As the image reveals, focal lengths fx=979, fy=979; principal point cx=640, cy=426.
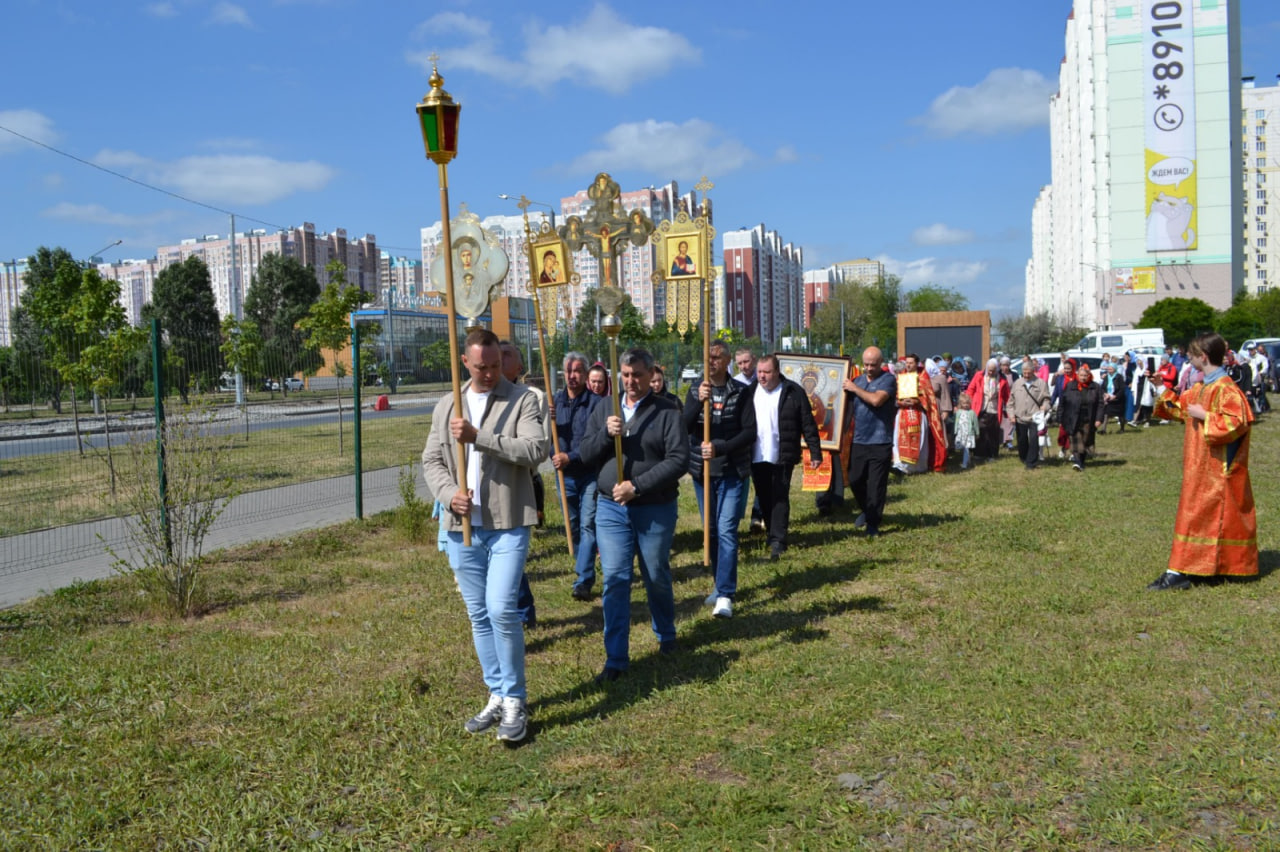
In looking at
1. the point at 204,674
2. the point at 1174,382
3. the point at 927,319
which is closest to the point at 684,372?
the point at 927,319

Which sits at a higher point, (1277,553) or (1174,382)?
(1174,382)

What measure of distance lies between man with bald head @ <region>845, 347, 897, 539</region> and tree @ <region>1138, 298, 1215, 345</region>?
2342 inches

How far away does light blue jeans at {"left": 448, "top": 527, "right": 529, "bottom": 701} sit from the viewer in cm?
489

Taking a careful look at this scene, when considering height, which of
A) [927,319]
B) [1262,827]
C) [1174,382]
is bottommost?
[1262,827]

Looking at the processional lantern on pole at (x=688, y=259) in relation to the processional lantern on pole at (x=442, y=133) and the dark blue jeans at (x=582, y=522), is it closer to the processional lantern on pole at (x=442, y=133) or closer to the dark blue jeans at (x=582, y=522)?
the dark blue jeans at (x=582, y=522)

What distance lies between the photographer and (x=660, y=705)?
5.41 metres

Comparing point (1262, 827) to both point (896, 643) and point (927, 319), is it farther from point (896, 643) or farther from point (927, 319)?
point (927, 319)

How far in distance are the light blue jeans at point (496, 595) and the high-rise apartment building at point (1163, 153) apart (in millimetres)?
84653

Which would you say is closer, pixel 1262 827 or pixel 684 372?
pixel 1262 827

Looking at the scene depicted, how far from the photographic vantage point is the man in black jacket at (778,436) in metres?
8.86

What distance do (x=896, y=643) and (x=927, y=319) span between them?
22999 mm

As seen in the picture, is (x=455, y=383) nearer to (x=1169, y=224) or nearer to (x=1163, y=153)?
A: (x=1169, y=224)

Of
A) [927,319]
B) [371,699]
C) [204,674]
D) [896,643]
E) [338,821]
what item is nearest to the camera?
[338,821]

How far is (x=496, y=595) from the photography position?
4.89 meters
